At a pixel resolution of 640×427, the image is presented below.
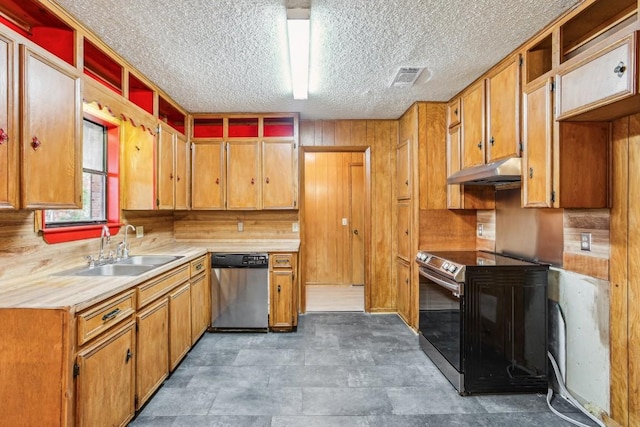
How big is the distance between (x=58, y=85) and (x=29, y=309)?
3.81 ft

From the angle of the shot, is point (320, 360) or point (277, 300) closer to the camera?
point (320, 360)

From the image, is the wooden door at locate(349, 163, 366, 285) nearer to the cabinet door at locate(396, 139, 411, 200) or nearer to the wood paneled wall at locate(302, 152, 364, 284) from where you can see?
the wood paneled wall at locate(302, 152, 364, 284)

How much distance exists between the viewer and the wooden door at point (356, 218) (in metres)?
5.36

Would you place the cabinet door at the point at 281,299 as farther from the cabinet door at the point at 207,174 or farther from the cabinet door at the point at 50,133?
the cabinet door at the point at 50,133

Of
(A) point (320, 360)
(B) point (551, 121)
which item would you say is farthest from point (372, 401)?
(B) point (551, 121)

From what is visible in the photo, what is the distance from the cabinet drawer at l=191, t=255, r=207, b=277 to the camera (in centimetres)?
290

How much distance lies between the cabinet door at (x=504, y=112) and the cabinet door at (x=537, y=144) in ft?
0.29

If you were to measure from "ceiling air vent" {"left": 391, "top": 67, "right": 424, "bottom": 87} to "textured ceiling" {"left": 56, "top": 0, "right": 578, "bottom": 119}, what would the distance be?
0.07 meters

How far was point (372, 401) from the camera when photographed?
2.13m

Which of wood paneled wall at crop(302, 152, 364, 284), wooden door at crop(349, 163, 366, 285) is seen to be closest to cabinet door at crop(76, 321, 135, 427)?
wood paneled wall at crop(302, 152, 364, 284)

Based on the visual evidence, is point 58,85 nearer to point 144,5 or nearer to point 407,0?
point 144,5

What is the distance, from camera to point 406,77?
2.64 metres

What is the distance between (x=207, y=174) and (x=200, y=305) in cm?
153

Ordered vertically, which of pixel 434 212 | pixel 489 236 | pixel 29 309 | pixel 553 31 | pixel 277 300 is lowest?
pixel 277 300
